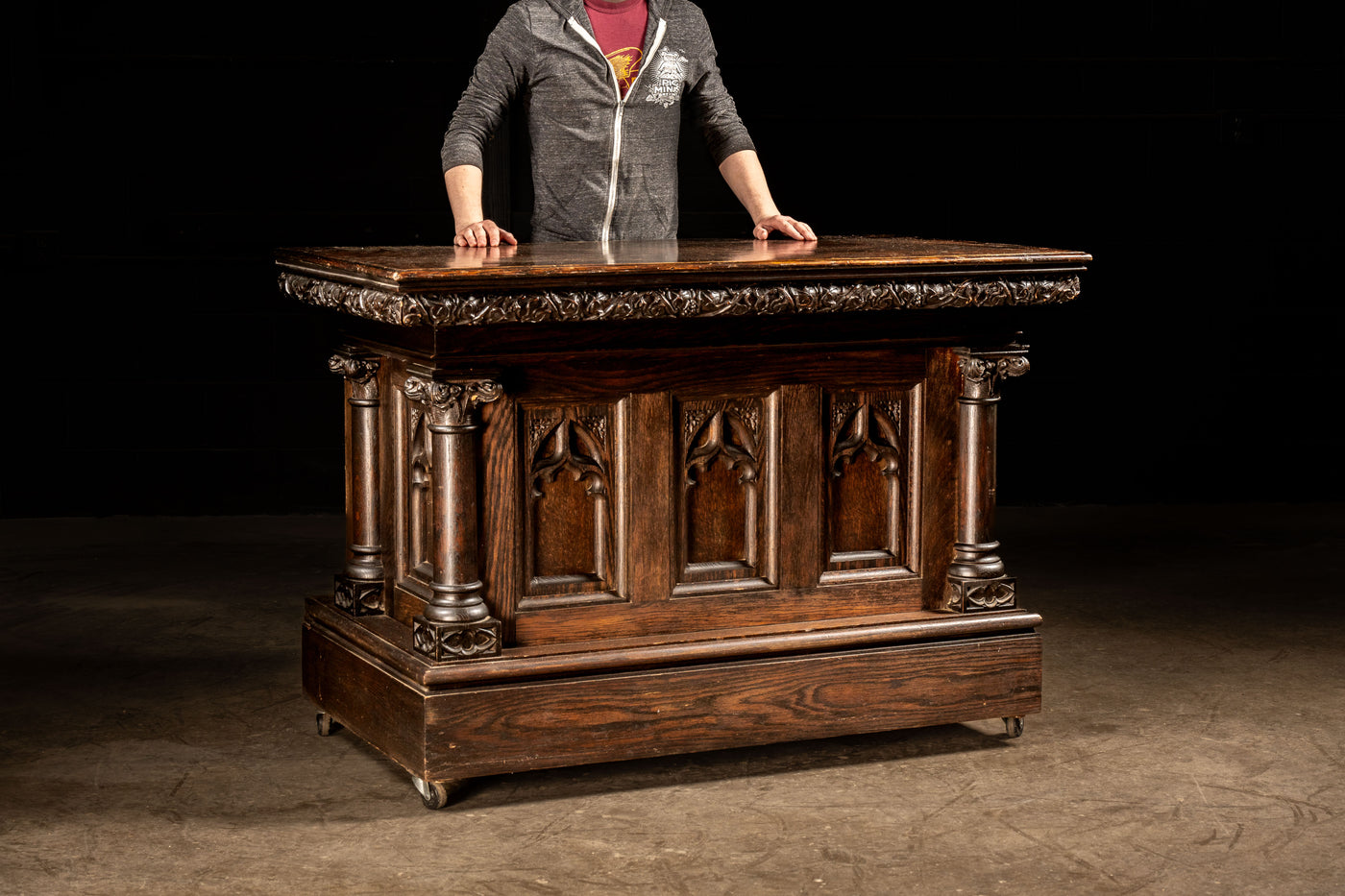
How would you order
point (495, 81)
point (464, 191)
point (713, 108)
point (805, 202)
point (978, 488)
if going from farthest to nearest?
point (805, 202), point (713, 108), point (495, 81), point (464, 191), point (978, 488)

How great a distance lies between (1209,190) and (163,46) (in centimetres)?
361

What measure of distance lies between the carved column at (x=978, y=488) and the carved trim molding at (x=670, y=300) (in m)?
0.14

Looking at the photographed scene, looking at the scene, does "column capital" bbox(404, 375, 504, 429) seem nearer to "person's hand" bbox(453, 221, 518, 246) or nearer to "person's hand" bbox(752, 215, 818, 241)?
"person's hand" bbox(453, 221, 518, 246)

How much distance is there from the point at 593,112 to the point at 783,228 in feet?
1.57

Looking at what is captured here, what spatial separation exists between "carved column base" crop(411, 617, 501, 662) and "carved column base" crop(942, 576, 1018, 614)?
3.04ft

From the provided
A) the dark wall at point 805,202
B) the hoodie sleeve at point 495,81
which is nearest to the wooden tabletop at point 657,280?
the hoodie sleeve at point 495,81

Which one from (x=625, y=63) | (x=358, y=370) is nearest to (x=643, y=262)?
(x=358, y=370)

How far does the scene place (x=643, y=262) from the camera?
3.25 metres

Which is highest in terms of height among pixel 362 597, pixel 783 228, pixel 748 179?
pixel 748 179

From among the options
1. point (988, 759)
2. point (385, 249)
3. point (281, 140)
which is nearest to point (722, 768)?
point (988, 759)

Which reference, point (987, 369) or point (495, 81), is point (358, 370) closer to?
point (495, 81)

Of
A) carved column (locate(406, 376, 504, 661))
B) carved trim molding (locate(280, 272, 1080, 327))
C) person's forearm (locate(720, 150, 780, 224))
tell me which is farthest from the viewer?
person's forearm (locate(720, 150, 780, 224))

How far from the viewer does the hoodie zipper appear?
3.96 meters

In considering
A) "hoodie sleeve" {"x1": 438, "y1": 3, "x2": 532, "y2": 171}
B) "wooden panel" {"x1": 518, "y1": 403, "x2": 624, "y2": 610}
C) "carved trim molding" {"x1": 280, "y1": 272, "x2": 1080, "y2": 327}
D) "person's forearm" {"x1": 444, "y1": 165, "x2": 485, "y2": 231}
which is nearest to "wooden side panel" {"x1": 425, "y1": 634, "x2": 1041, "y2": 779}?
"wooden panel" {"x1": 518, "y1": 403, "x2": 624, "y2": 610}
